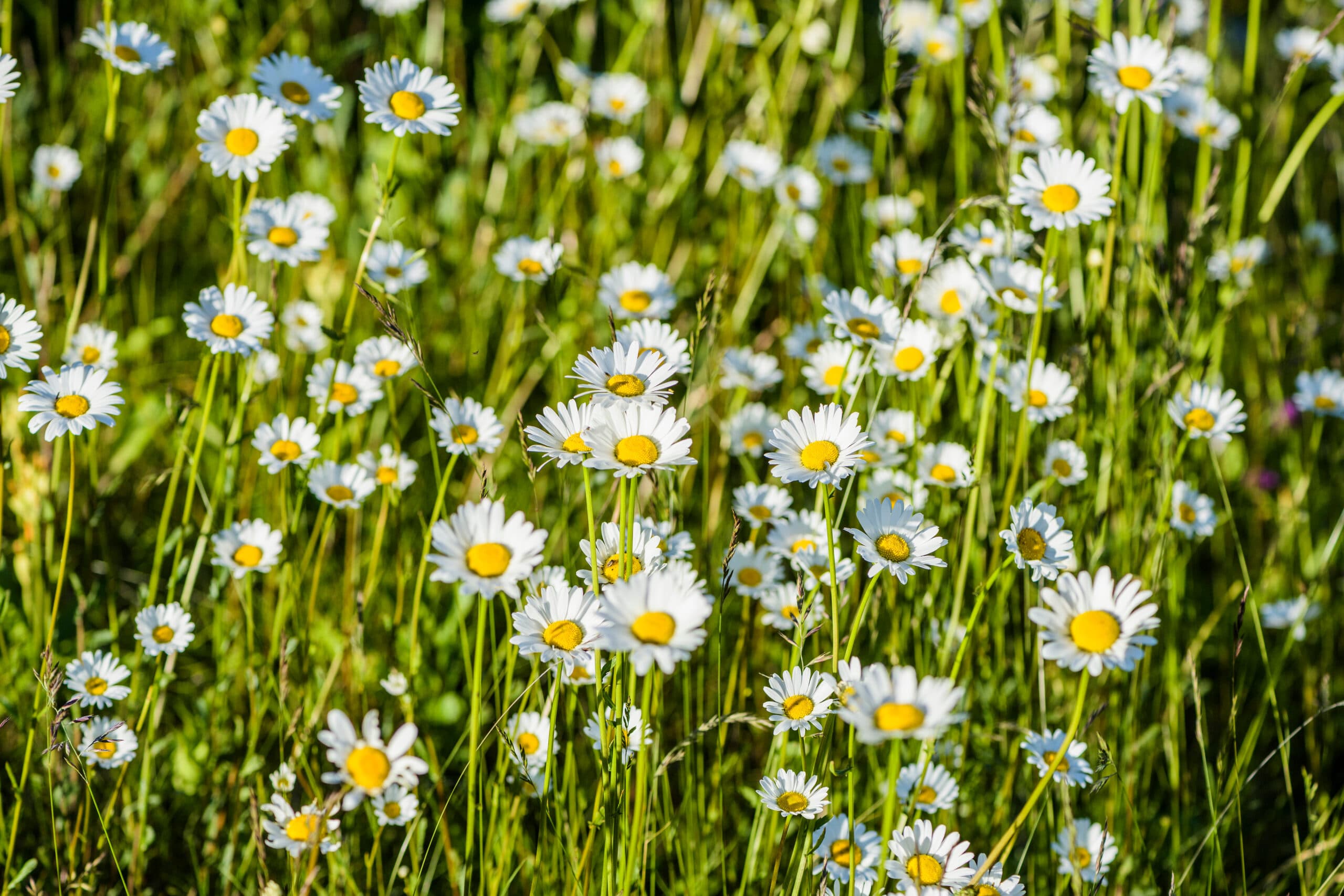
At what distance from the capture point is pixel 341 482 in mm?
1707

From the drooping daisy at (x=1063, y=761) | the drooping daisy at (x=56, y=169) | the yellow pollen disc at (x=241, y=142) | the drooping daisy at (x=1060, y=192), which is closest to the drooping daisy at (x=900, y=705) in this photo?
the drooping daisy at (x=1063, y=761)

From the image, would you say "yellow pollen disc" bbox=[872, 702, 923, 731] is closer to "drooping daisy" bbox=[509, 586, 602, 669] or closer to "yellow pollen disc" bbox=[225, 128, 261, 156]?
"drooping daisy" bbox=[509, 586, 602, 669]

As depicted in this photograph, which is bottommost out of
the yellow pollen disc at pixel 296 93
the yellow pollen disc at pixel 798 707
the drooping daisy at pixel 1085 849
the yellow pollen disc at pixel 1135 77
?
the drooping daisy at pixel 1085 849

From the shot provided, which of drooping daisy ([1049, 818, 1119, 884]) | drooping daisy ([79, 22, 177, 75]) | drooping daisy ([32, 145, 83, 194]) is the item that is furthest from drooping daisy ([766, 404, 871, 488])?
drooping daisy ([32, 145, 83, 194])

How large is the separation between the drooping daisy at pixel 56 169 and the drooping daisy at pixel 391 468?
4.49ft

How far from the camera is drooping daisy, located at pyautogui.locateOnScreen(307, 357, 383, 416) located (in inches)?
70.4

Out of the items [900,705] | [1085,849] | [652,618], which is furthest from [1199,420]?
[652,618]

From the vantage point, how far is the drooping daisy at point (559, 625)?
3.74ft

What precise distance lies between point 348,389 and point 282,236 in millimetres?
338

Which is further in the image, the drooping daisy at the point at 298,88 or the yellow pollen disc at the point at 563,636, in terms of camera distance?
the drooping daisy at the point at 298,88

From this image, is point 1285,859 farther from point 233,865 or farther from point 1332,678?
point 233,865

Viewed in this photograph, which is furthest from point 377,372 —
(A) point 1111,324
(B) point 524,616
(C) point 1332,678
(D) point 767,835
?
(C) point 1332,678

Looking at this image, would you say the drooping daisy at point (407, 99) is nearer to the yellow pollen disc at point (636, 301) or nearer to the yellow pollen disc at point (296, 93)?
the yellow pollen disc at point (296, 93)

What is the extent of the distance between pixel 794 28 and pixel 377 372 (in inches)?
72.1
